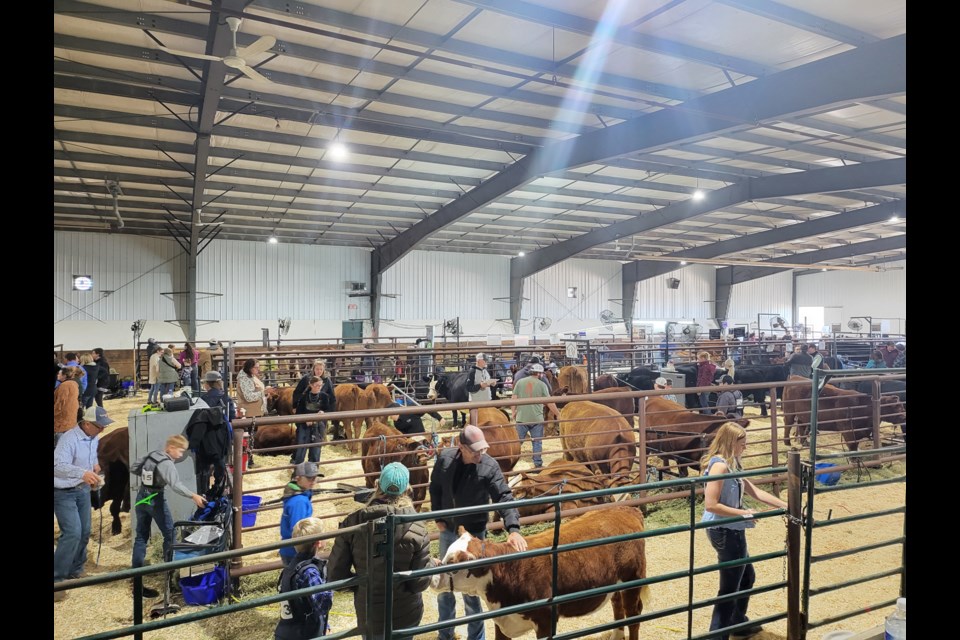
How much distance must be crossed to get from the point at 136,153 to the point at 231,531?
13012mm

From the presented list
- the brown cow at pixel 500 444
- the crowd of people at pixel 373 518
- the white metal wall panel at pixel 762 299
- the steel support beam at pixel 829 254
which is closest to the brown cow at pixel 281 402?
the crowd of people at pixel 373 518

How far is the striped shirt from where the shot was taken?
17.0ft

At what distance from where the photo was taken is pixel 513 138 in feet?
45.5

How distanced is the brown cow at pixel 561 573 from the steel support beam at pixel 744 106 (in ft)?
24.8

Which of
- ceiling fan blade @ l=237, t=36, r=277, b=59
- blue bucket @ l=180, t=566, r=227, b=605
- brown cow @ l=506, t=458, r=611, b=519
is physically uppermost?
ceiling fan blade @ l=237, t=36, r=277, b=59

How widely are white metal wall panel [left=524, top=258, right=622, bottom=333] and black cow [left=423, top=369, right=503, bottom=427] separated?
1713 centimetres

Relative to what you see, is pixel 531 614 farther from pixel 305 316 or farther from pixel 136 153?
pixel 305 316

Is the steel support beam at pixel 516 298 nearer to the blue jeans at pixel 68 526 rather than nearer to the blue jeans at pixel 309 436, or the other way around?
the blue jeans at pixel 309 436

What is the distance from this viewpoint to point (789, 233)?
25281mm

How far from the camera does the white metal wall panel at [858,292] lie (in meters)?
35.2

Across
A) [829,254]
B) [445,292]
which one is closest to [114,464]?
[445,292]

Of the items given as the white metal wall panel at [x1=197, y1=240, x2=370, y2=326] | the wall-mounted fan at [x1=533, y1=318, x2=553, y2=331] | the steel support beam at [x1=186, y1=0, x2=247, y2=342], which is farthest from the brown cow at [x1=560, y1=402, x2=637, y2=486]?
the white metal wall panel at [x1=197, y1=240, x2=370, y2=326]

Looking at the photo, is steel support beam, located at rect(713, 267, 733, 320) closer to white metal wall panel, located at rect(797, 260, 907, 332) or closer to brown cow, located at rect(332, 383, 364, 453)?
white metal wall panel, located at rect(797, 260, 907, 332)

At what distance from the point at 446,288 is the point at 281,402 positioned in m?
18.7
